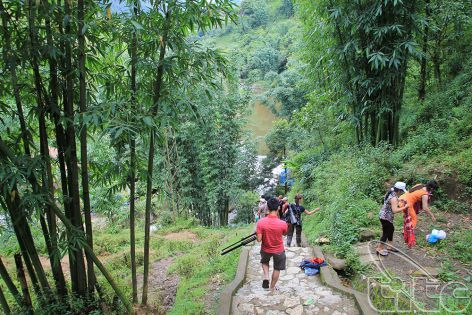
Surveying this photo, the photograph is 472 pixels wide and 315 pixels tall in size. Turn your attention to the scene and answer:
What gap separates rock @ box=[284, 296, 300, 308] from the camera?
4.53 meters

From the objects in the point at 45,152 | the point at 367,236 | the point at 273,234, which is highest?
the point at 45,152

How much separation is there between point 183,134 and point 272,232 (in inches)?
466

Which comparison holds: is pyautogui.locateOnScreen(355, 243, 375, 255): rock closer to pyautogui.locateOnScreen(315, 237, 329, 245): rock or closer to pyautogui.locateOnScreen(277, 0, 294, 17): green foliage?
pyautogui.locateOnScreen(315, 237, 329, 245): rock

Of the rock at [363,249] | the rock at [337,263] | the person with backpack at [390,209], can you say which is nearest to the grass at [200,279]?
the rock at [337,263]

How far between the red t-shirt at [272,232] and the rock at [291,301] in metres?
0.68

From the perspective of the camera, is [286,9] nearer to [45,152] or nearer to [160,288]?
[160,288]

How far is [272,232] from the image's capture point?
4680 mm

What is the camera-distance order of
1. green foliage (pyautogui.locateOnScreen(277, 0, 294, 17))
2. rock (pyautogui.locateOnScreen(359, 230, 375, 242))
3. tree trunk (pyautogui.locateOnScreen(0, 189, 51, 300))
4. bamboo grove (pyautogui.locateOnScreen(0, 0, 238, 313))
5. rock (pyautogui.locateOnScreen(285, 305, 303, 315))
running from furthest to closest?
green foliage (pyautogui.locateOnScreen(277, 0, 294, 17)) < rock (pyautogui.locateOnScreen(359, 230, 375, 242)) < rock (pyautogui.locateOnScreen(285, 305, 303, 315)) < tree trunk (pyautogui.locateOnScreen(0, 189, 51, 300)) < bamboo grove (pyautogui.locateOnScreen(0, 0, 238, 313))

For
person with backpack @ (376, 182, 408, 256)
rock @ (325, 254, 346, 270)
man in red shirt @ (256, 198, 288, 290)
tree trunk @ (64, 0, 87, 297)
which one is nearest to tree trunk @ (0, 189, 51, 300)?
tree trunk @ (64, 0, 87, 297)

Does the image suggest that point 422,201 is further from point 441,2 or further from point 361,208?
point 441,2

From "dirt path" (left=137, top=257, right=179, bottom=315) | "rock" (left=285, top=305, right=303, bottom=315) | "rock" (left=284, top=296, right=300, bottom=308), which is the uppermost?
"rock" (left=285, top=305, right=303, bottom=315)

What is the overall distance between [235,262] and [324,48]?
7.40 metres

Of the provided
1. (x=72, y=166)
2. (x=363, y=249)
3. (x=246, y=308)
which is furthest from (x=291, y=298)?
(x=72, y=166)

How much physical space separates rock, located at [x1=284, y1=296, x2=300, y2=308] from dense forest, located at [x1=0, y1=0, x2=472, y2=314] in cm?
116
